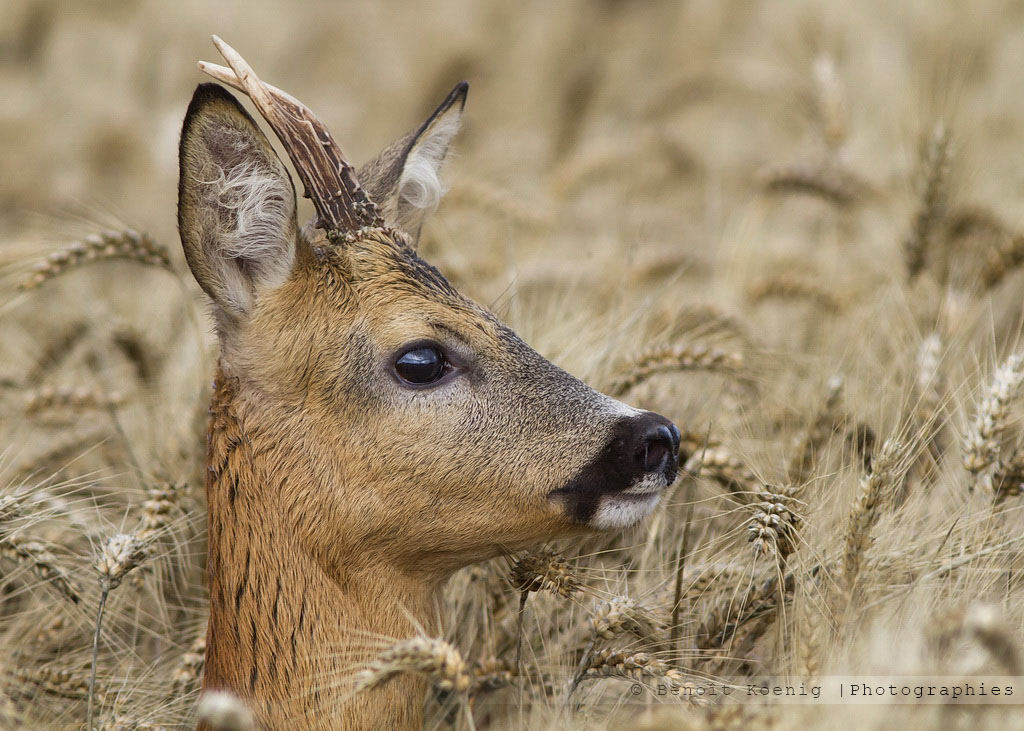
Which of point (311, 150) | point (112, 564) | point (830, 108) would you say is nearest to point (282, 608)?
point (112, 564)

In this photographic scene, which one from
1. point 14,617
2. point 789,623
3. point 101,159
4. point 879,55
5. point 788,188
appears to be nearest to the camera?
point 789,623

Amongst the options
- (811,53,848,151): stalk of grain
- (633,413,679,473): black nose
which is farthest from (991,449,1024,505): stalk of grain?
(811,53,848,151): stalk of grain

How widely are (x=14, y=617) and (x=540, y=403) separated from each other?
1761 mm

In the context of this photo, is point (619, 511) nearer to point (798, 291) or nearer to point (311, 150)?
point (311, 150)

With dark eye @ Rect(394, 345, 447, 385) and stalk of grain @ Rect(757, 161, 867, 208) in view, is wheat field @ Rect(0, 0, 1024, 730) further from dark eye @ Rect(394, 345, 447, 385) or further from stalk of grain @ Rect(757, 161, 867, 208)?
dark eye @ Rect(394, 345, 447, 385)

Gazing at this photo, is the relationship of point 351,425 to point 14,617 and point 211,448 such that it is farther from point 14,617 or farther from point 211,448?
point 14,617

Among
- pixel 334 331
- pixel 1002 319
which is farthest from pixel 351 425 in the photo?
pixel 1002 319

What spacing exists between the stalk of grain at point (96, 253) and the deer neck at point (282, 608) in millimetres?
985

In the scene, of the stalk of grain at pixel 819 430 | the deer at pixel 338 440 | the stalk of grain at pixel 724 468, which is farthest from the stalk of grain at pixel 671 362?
the deer at pixel 338 440

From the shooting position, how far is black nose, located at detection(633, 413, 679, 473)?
238 centimetres

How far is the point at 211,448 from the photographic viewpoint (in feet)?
8.34

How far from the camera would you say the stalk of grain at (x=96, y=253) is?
316cm

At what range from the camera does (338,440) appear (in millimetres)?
2482

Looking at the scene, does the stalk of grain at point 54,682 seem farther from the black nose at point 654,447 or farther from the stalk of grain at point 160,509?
the black nose at point 654,447
